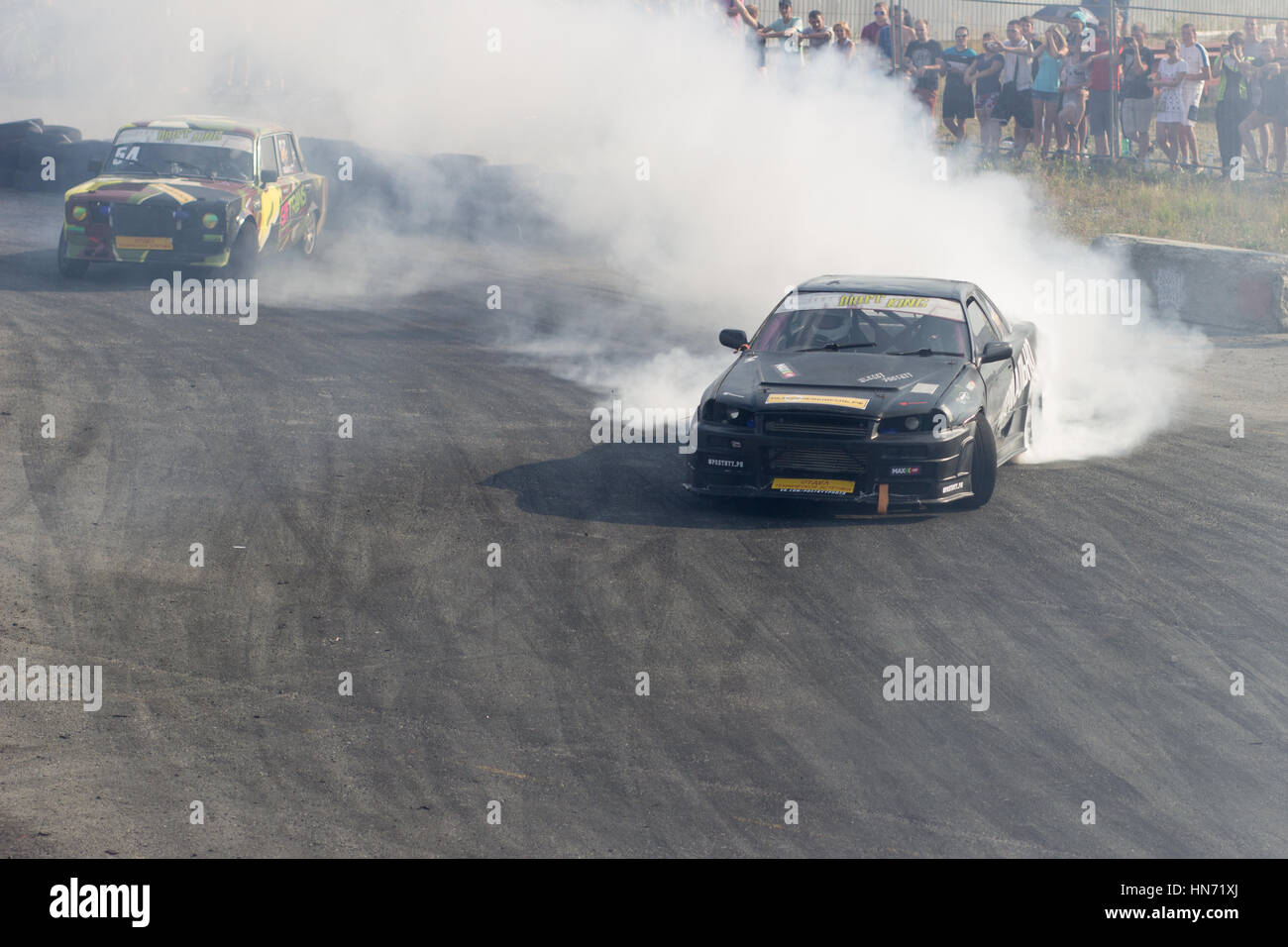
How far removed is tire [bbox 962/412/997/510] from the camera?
8633 millimetres

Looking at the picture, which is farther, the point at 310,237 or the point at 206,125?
the point at 310,237

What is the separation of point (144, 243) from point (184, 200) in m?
0.59

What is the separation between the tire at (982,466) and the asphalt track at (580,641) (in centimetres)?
16

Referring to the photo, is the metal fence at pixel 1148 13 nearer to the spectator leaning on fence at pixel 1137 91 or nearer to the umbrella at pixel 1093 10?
the umbrella at pixel 1093 10

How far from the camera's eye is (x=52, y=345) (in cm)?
1241

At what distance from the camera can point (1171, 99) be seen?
19672 mm

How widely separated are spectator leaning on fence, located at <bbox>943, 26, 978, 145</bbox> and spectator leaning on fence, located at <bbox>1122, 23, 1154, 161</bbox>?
6.63 feet

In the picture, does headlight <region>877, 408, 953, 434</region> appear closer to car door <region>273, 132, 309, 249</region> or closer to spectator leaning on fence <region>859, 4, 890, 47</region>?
car door <region>273, 132, 309, 249</region>

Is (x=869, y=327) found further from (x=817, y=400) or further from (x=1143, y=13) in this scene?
(x=1143, y=13)

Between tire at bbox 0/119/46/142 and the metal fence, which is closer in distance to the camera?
tire at bbox 0/119/46/142

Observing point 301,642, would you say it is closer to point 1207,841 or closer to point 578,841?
point 578,841
